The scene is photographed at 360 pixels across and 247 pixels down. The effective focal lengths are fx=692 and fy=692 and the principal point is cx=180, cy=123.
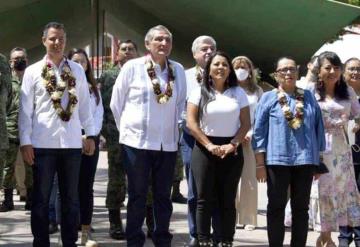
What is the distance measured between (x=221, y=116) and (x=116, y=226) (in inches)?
70.9

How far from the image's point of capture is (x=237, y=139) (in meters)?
6.04

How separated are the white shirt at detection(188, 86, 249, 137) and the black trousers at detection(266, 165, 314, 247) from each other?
0.49m

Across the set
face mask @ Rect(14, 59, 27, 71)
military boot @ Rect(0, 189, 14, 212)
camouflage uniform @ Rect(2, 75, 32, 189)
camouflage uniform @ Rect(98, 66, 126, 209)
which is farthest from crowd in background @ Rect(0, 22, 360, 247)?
military boot @ Rect(0, 189, 14, 212)

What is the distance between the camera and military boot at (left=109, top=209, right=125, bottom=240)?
7.00 metres

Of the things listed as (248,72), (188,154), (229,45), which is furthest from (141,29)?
(188,154)

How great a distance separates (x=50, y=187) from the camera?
5758 millimetres

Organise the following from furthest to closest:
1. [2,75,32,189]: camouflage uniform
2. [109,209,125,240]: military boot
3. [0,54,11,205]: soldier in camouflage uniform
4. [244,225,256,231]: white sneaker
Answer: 1. [2,75,32,189]: camouflage uniform
2. [244,225,256,231]: white sneaker
3. [109,209,125,240]: military boot
4. [0,54,11,205]: soldier in camouflage uniform

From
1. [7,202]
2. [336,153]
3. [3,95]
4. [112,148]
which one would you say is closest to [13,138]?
[7,202]

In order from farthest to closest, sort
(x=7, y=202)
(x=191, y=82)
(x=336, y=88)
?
(x=7, y=202) < (x=191, y=82) < (x=336, y=88)

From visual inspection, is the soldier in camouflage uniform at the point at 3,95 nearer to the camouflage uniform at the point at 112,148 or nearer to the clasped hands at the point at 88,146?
the clasped hands at the point at 88,146

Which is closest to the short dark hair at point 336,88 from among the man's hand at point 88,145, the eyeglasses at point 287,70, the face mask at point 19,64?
the eyeglasses at point 287,70

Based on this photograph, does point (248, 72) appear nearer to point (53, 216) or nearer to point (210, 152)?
point (210, 152)

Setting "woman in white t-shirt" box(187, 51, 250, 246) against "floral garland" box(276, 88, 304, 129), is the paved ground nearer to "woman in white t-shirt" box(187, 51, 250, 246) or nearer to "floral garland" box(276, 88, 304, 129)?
"woman in white t-shirt" box(187, 51, 250, 246)

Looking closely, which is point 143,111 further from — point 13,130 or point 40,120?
point 13,130
